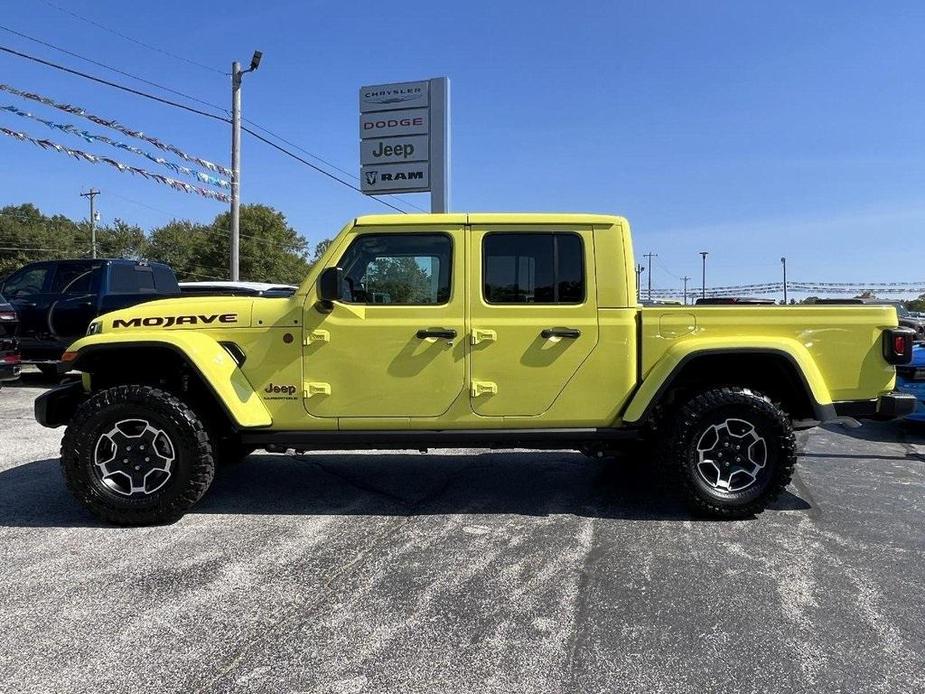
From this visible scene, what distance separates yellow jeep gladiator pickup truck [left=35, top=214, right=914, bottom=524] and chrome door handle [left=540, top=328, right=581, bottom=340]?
2 cm

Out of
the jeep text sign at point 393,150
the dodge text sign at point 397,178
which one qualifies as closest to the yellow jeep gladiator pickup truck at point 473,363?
the dodge text sign at point 397,178

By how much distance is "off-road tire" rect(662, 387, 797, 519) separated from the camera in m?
4.07

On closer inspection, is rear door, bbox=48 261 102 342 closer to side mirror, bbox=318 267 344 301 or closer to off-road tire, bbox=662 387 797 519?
side mirror, bbox=318 267 344 301

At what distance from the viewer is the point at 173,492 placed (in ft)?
13.1

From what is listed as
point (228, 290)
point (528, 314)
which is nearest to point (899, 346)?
point (528, 314)

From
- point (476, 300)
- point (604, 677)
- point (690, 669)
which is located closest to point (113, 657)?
point (604, 677)

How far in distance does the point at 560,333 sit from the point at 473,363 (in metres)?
0.58

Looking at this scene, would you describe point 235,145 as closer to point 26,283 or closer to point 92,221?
point 26,283

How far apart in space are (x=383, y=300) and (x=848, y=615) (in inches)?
117

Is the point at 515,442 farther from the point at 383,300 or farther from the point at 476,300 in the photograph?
the point at 383,300

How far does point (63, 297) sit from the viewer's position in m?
9.94

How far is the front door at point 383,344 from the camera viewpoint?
407 cm

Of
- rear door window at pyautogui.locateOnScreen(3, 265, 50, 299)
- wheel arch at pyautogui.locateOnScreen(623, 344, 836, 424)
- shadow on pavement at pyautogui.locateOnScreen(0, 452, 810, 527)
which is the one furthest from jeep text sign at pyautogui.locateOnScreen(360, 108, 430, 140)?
wheel arch at pyautogui.locateOnScreen(623, 344, 836, 424)

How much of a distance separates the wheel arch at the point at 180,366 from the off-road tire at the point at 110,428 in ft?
0.82
